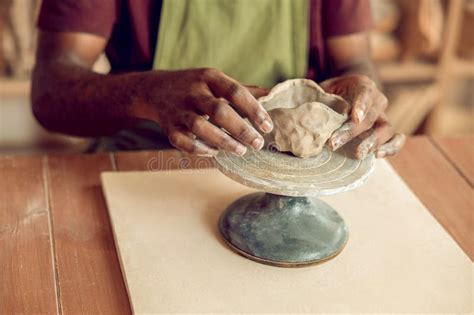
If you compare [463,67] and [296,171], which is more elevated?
[296,171]

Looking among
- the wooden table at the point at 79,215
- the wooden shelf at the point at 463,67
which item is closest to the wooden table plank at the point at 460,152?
the wooden table at the point at 79,215

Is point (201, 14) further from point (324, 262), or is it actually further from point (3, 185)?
point (324, 262)

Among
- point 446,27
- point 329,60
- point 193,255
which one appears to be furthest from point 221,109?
point 446,27

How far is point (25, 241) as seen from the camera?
1155 millimetres

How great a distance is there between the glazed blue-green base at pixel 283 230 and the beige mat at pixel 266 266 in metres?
0.02

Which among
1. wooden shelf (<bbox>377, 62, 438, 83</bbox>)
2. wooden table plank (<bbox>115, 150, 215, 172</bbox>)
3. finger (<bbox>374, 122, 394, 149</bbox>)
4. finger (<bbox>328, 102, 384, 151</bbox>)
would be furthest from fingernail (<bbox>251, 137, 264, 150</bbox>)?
wooden shelf (<bbox>377, 62, 438, 83</bbox>)

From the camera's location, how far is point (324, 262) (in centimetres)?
112

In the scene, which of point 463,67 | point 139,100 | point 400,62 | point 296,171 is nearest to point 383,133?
point 296,171

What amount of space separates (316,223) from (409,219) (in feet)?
0.65

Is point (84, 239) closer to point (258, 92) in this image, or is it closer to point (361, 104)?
point (258, 92)

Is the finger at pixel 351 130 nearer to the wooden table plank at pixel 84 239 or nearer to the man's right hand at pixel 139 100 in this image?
the man's right hand at pixel 139 100

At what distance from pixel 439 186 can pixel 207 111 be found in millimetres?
529

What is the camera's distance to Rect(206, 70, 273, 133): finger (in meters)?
1.08

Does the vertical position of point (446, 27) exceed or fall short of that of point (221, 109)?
it falls short
